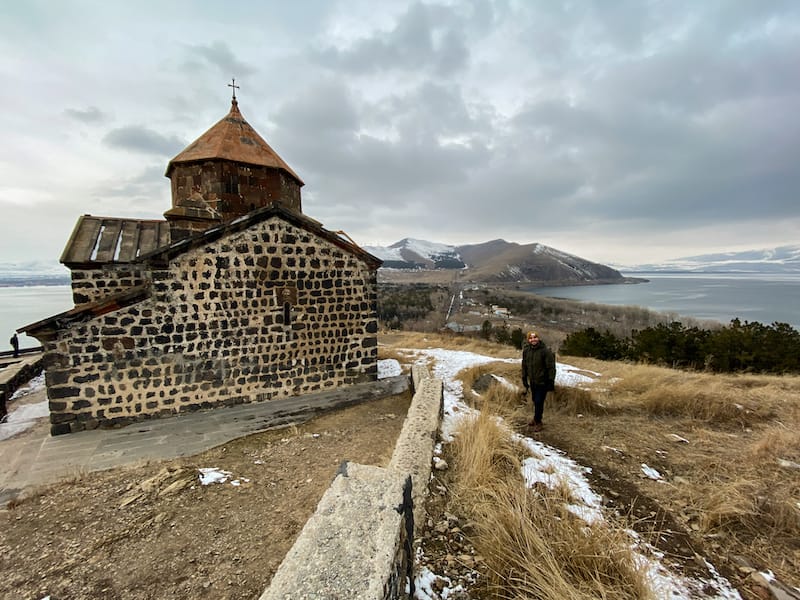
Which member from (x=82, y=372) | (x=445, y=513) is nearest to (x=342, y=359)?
(x=82, y=372)

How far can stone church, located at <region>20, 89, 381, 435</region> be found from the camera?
574 centimetres

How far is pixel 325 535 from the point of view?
2.18m

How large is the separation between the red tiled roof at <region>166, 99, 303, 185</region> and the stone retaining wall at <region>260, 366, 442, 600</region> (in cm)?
783

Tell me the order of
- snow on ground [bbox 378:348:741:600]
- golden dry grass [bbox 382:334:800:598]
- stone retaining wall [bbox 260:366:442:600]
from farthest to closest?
golden dry grass [bbox 382:334:800:598]
snow on ground [bbox 378:348:741:600]
stone retaining wall [bbox 260:366:442:600]

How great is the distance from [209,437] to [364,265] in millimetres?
4480

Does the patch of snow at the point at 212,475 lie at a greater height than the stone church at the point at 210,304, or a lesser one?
lesser

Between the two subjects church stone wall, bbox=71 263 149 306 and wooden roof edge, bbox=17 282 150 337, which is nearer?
wooden roof edge, bbox=17 282 150 337

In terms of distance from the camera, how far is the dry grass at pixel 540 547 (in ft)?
7.16

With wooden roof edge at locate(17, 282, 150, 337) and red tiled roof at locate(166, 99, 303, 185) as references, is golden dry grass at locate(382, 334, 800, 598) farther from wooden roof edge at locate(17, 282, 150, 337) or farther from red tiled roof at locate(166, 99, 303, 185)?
red tiled roof at locate(166, 99, 303, 185)

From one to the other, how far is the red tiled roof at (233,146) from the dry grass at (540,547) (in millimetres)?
8225

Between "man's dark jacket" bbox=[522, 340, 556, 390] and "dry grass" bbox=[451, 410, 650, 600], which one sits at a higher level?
"man's dark jacket" bbox=[522, 340, 556, 390]

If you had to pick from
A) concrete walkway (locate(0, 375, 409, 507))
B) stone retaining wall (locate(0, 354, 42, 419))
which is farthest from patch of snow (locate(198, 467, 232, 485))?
stone retaining wall (locate(0, 354, 42, 419))

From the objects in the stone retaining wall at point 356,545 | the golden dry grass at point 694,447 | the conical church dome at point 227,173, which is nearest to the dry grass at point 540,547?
the golden dry grass at point 694,447

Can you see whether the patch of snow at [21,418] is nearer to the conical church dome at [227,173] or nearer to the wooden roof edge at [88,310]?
the wooden roof edge at [88,310]
